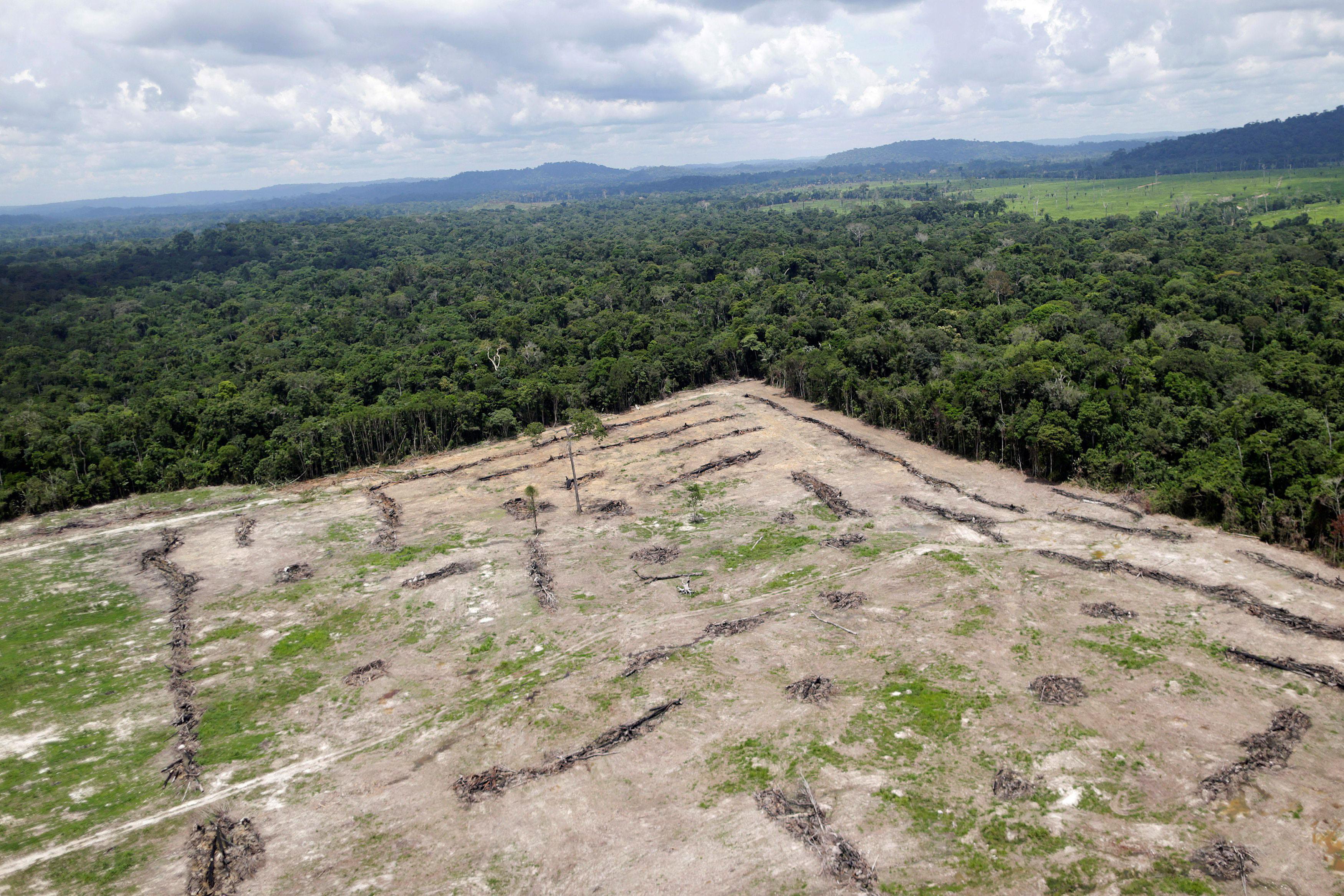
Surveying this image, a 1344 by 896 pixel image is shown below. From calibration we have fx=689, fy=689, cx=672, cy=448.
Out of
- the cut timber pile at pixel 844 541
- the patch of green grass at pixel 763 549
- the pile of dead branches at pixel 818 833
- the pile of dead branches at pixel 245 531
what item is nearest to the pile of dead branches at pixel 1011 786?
the pile of dead branches at pixel 818 833

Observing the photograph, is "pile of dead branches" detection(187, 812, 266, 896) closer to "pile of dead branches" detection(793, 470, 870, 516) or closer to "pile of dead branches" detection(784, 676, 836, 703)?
"pile of dead branches" detection(784, 676, 836, 703)

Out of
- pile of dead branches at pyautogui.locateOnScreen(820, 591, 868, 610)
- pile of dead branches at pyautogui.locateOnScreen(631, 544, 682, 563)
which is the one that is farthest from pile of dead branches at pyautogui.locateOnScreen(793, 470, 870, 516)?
pile of dead branches at pyautogui.locateOnScreen(631, 544, 682, 563)

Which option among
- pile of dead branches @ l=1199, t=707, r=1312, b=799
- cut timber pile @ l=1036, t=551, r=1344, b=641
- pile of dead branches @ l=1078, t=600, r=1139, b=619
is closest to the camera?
pile of dead branches @ l=1199, t=707, r=1312, b=799

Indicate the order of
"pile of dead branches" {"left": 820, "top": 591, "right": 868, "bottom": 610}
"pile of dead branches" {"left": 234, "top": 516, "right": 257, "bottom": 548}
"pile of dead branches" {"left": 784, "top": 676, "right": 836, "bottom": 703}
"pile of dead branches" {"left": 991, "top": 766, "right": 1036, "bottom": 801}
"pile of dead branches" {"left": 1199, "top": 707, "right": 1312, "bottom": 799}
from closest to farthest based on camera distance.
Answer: "pile of dead branches" {"left": 1199, "top": 707, "right": 1312, "bottom": 799} < "pile of dead branches" {"left": 991, "top": 766, "right": 1036, "bottom": 801} < "pile of dead branches" {"left": 784, "top": 676, "right": 836, "bottom": 703} < "pile of dead branches" {"left": 820, "top": 591, "right": 868, "bottom": 610} < "pile of dead branches" {"left": 234, "top": 516, "right": 257, "bottom": 548}

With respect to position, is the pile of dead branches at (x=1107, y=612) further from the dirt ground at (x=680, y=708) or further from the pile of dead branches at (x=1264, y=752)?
the pile of dead branches at (x=1264, y=752)

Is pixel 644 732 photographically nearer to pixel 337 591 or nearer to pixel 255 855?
pixel 255 855

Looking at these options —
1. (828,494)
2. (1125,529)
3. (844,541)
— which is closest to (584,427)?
(828,494)
